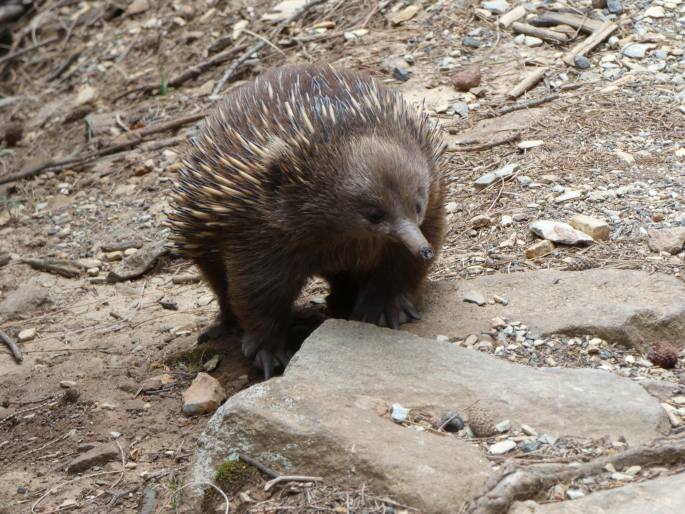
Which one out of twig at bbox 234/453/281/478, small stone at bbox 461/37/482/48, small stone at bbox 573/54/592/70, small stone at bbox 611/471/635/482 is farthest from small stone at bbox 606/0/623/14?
twig at bbox 234/453/281/478

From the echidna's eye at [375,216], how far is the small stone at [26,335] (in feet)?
11.1

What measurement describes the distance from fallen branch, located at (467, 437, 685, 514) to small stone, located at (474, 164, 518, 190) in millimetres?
3480

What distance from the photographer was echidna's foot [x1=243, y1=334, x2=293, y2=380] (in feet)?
17.7

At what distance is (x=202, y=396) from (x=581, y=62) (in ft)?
15.8

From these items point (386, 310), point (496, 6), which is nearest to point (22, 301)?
point (386, 310)

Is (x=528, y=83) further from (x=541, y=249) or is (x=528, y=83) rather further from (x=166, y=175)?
(x=166, y=175)

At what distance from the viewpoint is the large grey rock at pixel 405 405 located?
A: 3693mm

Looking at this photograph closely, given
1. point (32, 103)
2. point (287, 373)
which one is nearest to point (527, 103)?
point (287, 373)

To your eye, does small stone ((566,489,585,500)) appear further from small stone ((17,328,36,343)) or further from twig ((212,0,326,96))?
twig ((212,0,326,96))

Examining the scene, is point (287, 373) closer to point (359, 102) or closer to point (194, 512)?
point (194, 512)

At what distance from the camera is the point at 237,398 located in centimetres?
410

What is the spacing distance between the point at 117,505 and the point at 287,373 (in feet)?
3.36

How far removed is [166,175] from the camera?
29.4 ft

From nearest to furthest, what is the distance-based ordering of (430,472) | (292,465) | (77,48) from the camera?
1. (430,472)
2. (292,465)
3. (77,48)
